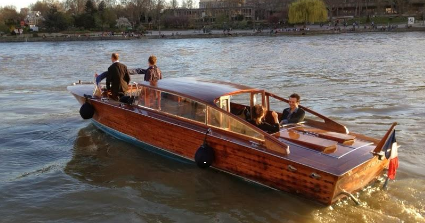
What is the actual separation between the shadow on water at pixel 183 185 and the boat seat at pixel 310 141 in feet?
2.69

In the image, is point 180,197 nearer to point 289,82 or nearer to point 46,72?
point 289,82

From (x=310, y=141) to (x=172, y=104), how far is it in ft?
8.96

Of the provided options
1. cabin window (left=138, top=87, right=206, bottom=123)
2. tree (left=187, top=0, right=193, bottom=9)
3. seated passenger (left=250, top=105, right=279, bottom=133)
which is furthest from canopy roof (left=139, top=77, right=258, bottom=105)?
tree (left=187, top=0, right=193, bottom=9)

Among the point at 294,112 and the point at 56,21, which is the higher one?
the point at 56,21

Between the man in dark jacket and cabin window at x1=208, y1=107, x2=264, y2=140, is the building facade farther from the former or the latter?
cabin window at x1=208, y1=107, x2=264, y2=140

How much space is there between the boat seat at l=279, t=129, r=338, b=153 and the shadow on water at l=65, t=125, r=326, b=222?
0.82 metres

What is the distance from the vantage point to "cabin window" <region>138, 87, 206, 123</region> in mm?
7609

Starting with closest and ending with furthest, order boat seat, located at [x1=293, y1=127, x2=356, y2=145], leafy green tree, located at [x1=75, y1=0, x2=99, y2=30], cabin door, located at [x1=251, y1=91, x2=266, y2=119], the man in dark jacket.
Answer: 1. boat seat, located at [x1=293, y1=127, x2=356, y2=145]
2. cabin door, located at [x1=251, y1=91, x2=266, y2=119]
3. the man in dark jacket
4. leafy green tree, located at [x1=75, y1=0, x2=99, y2=30]

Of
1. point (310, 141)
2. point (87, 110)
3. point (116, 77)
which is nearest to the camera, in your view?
point (310, 141)

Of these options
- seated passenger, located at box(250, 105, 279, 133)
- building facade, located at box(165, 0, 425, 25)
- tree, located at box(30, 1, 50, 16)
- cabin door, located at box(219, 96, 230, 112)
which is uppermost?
tree, located at box(30, 1, 50, 16)

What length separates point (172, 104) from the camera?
26.6ft

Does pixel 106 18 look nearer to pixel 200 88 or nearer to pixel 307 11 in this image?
pixel 307 11

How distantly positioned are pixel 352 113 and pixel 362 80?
757 cm

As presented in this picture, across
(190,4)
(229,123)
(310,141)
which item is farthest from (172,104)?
(190,4)
